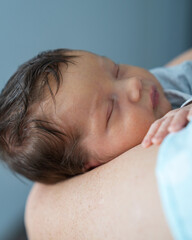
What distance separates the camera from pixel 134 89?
81 cm

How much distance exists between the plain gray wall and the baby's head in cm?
45

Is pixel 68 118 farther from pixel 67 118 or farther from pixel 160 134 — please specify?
pixel 160 134

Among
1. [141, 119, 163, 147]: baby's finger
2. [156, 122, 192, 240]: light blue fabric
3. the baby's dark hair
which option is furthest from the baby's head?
[156, 122, 192, 240]: light blue fabric

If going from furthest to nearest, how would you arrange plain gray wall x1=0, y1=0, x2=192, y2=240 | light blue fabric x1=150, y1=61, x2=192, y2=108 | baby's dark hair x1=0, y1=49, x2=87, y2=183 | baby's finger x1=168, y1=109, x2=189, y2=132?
plain gray wall x1=0, y1=0, x2=192, y2=240, light blue fabric x1=150, y1=61, x2=192, y2=108, baby's dark hair x1=0, y1=49, x2=87, y2=183, baby's finger x1=168, y1=109, x2=189, y2=132

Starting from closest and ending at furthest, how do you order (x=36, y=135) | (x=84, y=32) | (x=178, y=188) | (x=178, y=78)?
(x=178, y=188), (x=36, y=135), (x=178, y=78), (x=84, y=32)

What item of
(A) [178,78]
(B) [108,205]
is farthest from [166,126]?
(A) [178,78]

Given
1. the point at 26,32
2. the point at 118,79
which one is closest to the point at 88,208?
the point at 118,79

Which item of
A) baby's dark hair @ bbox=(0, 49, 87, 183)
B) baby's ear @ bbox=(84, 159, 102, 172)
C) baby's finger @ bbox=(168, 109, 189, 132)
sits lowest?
baby's ear @ bbox=(84, 159, 102, 172)

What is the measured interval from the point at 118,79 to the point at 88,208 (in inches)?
16.9

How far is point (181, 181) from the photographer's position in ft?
1.09

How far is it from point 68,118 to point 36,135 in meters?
0.09

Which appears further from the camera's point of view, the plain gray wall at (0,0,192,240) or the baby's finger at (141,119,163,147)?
the plain gray wall at (0,0,192,240)

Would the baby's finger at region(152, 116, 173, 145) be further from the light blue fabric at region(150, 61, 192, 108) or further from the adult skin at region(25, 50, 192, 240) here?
the light blue fabric at region(150, 61, 192, 108)

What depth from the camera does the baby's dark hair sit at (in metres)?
0.75
